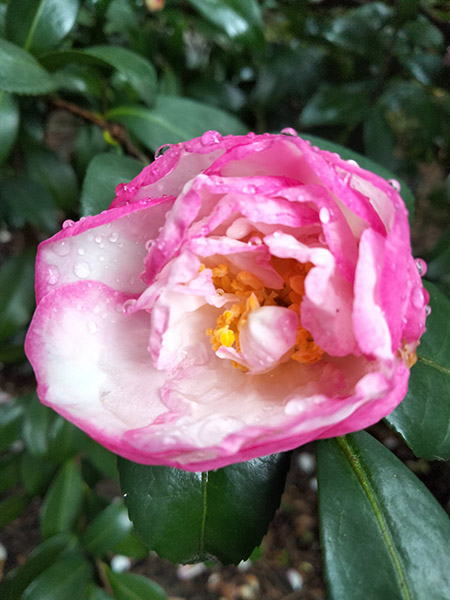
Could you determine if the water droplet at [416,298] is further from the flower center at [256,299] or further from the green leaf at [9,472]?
the green leaf at [9,472]

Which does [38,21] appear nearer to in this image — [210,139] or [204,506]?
[210,139]

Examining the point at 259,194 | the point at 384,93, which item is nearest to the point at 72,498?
the point at 259,194

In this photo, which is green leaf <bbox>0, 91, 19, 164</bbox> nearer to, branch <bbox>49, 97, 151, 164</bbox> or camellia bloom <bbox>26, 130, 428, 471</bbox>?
branch <bbox>49, 97, 151, 164</bbox>

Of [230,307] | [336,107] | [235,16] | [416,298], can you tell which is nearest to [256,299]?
[230,307]

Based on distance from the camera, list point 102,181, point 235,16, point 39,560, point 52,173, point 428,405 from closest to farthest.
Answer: point 428,405
point 102,181
point 235,16
point 39,560
point 52,173

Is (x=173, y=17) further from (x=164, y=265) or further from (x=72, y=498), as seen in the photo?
(x=72, y=498)

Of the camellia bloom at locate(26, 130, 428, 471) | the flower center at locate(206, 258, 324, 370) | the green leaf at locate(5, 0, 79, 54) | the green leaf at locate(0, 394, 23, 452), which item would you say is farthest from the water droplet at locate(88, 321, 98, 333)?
the green leaf at locate(0, 394, 23, 452)

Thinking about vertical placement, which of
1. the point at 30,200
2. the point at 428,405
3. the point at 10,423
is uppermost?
the point at 428,405
